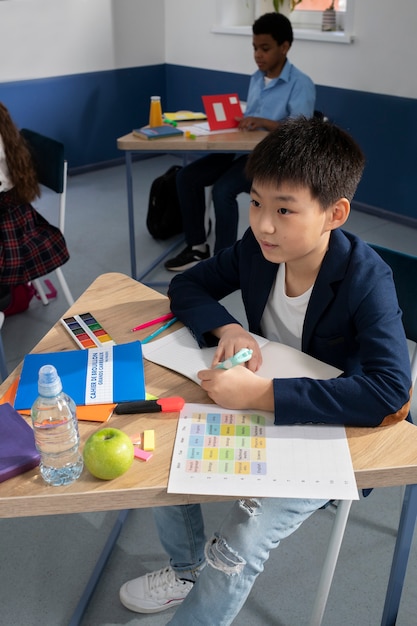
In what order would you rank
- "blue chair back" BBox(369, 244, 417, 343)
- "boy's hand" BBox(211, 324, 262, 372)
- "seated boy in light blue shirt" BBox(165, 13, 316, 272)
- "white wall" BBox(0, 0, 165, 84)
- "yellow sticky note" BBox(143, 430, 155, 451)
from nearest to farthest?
"yellow sticky note" BBox(143, 430, 155, 451), "boy's hand" BBox(211, 324, 262, 372), "blue chair back" BBox(369, 244, 417, 343), "seated boy in light blue shirt" BBox(165, 13, 316, 272), "white wall" BBox(0, 0, 165, 84)

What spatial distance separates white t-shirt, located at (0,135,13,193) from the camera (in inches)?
94.4

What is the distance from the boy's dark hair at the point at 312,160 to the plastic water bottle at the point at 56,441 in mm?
592

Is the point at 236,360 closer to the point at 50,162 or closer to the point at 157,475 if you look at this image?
the point at 157,475

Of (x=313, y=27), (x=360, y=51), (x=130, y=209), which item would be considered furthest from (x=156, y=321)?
(x=313, y=27)

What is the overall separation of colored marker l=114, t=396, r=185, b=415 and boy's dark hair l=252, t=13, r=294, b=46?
2.65 m

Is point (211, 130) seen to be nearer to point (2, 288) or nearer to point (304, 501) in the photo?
point (2, 288)

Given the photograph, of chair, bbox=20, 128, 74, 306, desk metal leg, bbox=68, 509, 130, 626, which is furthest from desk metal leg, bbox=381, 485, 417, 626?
chair, bbox=20, 128, 74, 306

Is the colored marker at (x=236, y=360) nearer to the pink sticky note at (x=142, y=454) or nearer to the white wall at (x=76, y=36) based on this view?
the pink sticky note at (x=142, y=454)

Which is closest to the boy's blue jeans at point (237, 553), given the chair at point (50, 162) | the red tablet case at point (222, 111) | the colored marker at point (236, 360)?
the colored marker at point (236, 360)

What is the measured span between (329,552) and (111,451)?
0.59 meters

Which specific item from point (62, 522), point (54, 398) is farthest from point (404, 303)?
point (62, 522)

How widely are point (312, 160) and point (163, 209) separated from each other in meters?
2.57

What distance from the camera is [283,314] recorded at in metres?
1.44

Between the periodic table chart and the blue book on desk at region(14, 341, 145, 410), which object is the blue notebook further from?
the periodic table chart
